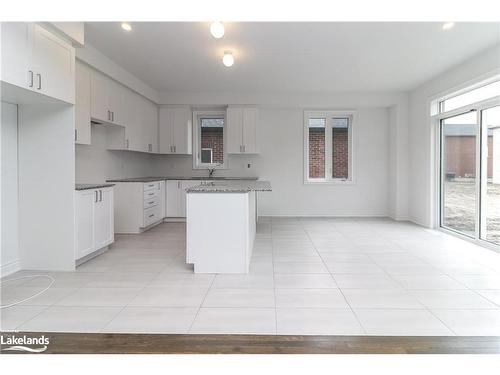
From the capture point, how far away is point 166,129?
25.0 ft

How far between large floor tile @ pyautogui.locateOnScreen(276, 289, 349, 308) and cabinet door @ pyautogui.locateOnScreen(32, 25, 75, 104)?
285cm

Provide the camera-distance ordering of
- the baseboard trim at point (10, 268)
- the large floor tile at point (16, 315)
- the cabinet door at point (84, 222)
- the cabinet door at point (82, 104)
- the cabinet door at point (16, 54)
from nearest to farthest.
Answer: the large floor tile at point (16, 315), the cabinet door at point (16, 54), the baseboard trim at point (10, 268), the cabinet door at point (84, 222), the cabinet door at point (82, 104)

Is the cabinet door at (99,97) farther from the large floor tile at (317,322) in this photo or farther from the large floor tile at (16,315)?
the large floor tile at (317,322)

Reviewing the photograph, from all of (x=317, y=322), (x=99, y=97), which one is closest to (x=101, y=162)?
(x=99, y=97)

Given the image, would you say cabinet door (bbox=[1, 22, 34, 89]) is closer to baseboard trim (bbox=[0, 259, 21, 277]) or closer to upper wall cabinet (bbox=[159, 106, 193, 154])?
baseboard trim (bbox=[0, 259, 21, 277])

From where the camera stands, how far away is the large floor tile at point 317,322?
229 centimetres

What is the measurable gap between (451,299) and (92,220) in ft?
12.3

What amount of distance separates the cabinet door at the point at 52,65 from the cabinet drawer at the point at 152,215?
2876mm

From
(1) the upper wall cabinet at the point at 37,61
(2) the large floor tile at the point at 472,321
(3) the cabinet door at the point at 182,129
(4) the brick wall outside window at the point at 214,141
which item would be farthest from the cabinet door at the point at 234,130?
(2) the large floor tile at the point at 472,321

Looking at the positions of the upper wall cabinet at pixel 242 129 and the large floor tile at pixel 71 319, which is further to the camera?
the upper wall cabinet at pixel 242 129

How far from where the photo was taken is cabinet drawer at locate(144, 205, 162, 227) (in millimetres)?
6147

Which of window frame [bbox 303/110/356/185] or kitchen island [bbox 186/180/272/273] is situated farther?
window frame [bbox 303/110/356/185]

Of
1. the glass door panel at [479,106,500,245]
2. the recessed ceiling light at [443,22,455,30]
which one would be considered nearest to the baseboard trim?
the recessed ceiling light at [443,22,455,30]
